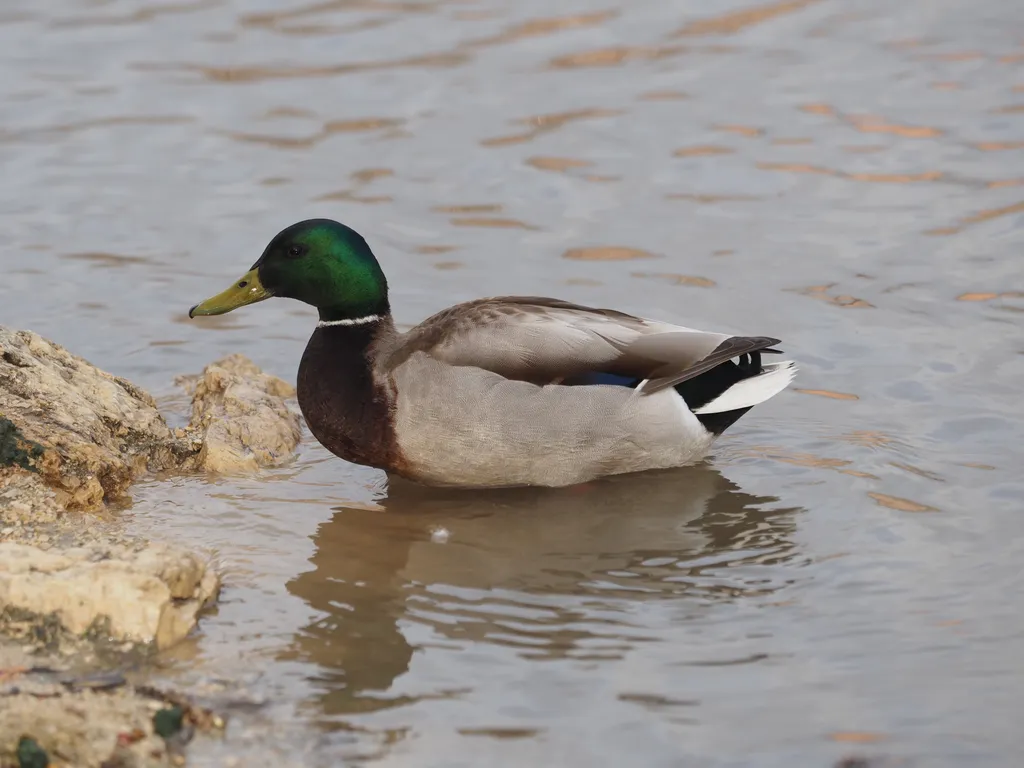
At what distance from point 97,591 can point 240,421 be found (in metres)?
1.88

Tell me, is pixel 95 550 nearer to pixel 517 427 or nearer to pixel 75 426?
pixel 75 426

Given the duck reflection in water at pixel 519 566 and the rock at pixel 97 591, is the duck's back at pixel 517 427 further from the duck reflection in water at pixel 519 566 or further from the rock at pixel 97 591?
the rock at pixel 97 591

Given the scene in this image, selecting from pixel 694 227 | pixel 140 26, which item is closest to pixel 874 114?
pixel 694 227

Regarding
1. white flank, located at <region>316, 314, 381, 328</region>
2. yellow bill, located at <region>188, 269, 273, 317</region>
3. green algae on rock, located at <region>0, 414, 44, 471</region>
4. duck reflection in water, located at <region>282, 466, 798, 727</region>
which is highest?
yellow bill, located at <region>188, 269, 273, 317</region>

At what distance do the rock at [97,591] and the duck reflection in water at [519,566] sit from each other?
0.40 meters

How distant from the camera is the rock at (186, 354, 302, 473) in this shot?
5973mm

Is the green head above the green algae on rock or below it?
above

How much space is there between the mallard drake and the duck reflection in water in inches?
5.5

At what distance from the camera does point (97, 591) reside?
4.30m

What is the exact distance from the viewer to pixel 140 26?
1082 centimetres

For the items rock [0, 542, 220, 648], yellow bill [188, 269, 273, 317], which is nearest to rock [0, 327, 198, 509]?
yellow bill [188, 269, 273, 317]

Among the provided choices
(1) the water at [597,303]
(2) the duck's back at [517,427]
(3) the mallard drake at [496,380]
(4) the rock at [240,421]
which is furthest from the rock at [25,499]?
(2) the duck's back at [517,427]

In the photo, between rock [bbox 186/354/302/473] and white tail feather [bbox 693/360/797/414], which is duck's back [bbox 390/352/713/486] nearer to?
white tail feather [bbox 693/360/797/414]

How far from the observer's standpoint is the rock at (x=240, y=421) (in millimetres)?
5973
